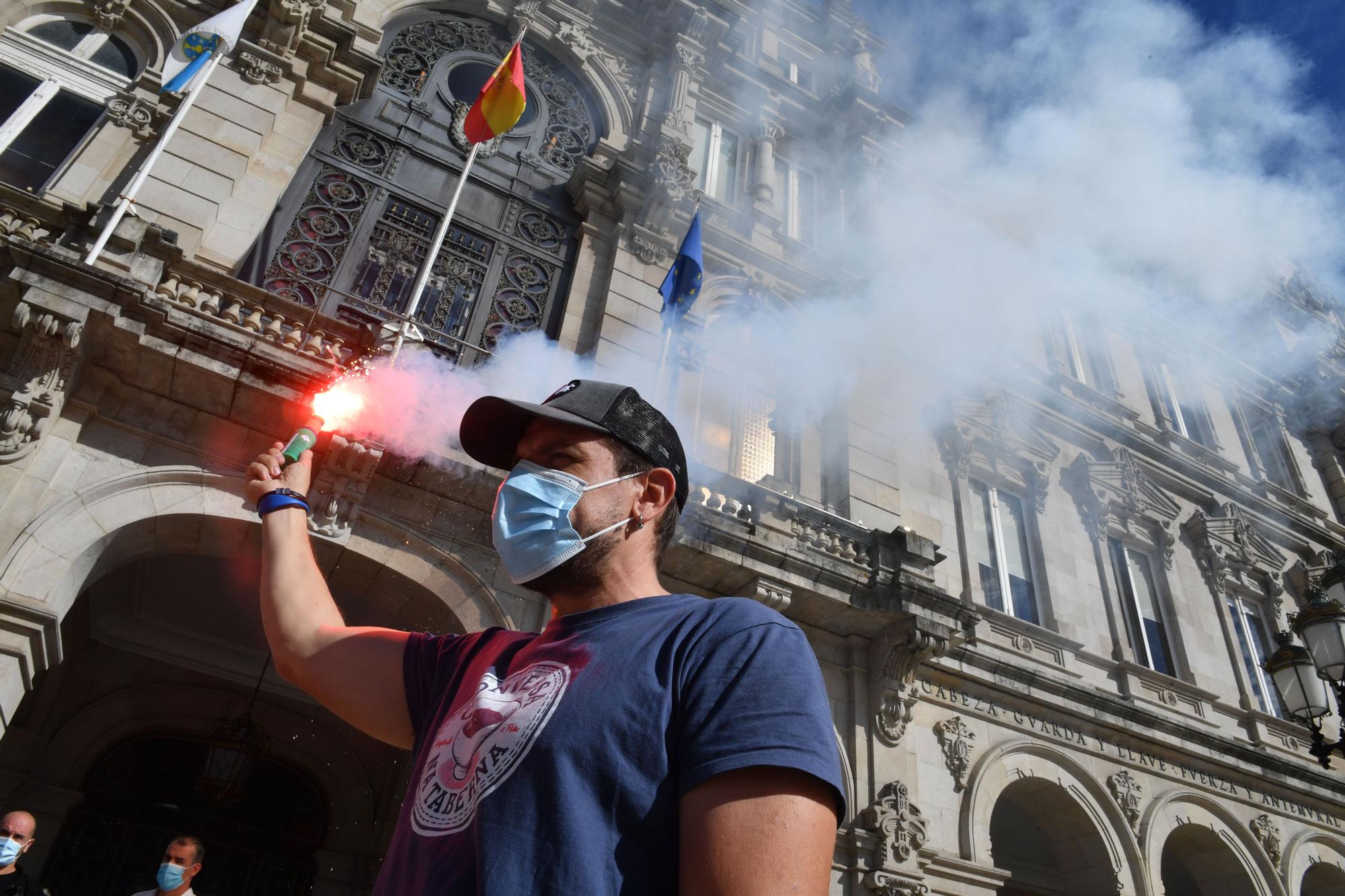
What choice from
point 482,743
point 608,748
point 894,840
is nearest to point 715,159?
point 894,840

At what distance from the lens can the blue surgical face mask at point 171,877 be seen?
5848 mm

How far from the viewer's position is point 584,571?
1.96m

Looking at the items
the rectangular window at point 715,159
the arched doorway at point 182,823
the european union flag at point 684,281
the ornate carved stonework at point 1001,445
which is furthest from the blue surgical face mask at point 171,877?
the rectangular window at point 715,159

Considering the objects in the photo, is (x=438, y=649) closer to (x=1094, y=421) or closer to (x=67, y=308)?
(x=67, y=308)

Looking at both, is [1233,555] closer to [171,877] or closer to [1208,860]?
[1208,860]

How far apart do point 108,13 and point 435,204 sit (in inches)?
185

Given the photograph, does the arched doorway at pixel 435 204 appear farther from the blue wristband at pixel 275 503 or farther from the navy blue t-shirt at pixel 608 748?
the navy blue t-shirt at pixel 608 748

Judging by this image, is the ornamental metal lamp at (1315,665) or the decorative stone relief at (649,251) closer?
the ornamental metal lamp at (1315,665)

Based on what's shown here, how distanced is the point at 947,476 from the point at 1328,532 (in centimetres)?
1099

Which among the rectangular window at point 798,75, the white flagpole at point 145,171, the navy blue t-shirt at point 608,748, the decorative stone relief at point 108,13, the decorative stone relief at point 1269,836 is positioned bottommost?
the navy blue t-shirt at point 608,748

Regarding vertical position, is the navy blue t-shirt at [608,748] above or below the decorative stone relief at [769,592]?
below

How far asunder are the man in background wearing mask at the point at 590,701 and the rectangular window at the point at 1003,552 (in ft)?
37.5

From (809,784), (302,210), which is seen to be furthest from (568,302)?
(809,784)

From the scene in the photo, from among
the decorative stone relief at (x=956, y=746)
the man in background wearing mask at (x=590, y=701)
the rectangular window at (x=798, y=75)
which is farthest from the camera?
the rectangular window at (x=798, y=75)
